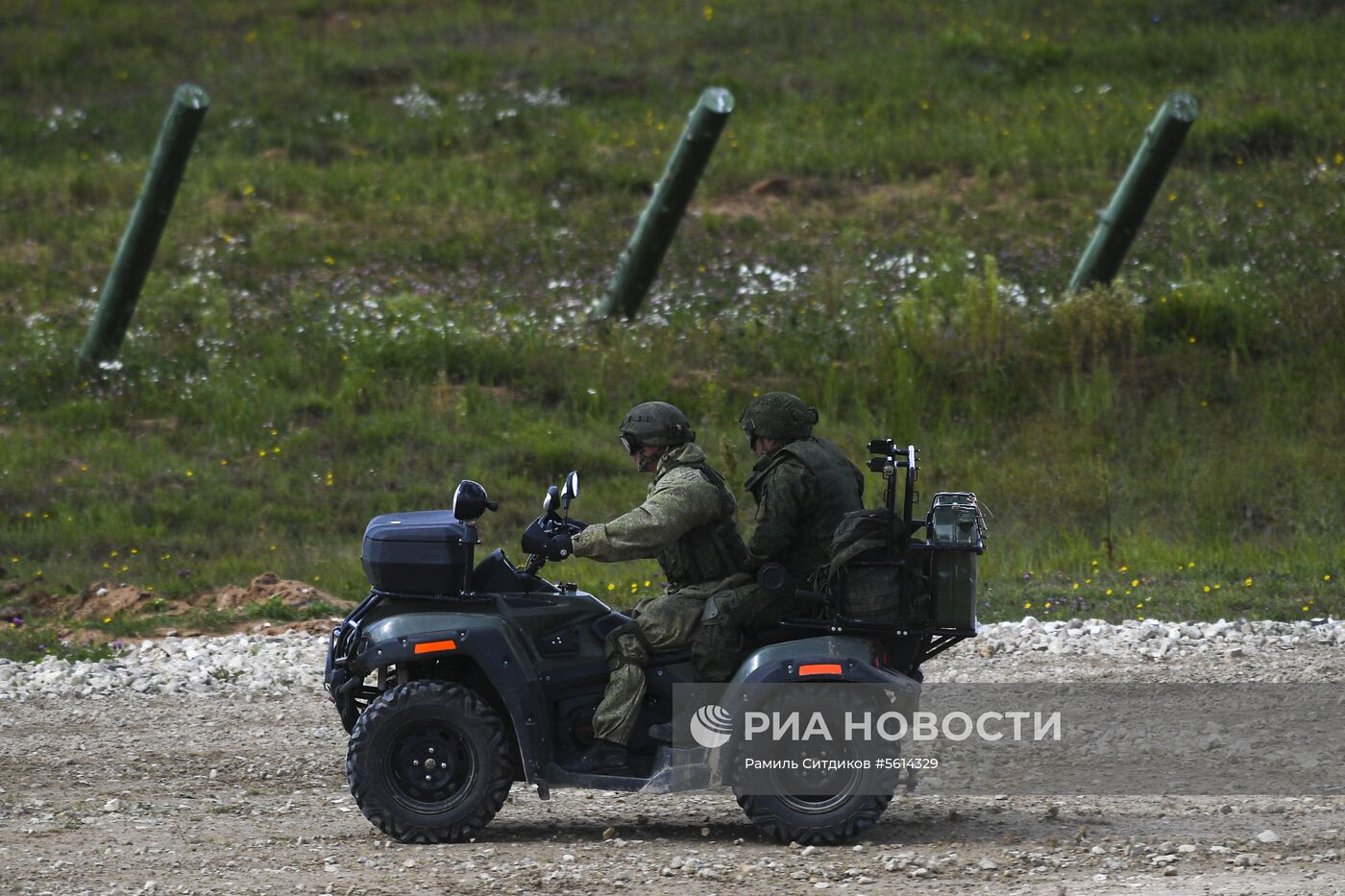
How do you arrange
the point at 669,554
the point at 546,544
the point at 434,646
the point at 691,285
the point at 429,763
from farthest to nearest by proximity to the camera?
the point at 691,285
the point at 669,554
the point at 429,763
the point at 434,646
the point at 546,544

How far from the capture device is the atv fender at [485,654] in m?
6.67

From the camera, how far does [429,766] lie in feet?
22.2

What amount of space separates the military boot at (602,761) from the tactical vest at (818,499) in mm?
981

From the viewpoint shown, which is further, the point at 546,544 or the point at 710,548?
the point at 710,548

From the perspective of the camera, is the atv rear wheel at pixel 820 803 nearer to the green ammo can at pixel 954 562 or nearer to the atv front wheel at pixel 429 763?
the green ammo can at pixel 954 562

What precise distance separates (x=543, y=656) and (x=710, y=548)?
0.78 meters

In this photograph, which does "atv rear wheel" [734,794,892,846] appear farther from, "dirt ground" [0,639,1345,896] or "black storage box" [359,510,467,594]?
"black storage box" [359,510,467,594]

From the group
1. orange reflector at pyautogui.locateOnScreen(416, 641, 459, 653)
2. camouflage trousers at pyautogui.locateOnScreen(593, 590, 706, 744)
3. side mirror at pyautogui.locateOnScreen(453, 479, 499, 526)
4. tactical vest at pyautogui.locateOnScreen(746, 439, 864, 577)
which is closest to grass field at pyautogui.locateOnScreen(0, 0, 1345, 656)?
tactical vest at pyautogui.locateOnScreen(746, 439, 864, 577)

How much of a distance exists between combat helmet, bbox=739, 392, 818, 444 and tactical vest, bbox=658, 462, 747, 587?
26cm

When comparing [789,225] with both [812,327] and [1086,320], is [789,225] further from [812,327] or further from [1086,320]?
[1086,320]

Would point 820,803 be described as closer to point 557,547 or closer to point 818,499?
point 818,499

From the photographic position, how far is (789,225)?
59.3ft

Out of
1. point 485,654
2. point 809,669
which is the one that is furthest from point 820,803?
point 485,654

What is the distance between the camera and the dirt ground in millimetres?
6098
